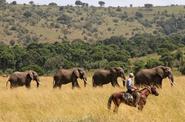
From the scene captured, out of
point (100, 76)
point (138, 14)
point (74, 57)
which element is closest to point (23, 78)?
Answer: point (100, 76)

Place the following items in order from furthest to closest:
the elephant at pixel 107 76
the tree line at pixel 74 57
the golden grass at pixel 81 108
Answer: the tree line at pixel 74 57 < the elephant at pixel 107 76 < the golden grass at pixel 81 108

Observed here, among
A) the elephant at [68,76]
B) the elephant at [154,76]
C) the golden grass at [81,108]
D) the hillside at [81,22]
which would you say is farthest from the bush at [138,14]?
the golden grass at [81,108]

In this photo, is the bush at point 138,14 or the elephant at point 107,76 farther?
the bush at point 138,14

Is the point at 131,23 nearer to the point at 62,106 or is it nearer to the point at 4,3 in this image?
the point at 4,3

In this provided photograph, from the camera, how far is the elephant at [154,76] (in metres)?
28.5

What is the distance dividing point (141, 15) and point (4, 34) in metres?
56.5

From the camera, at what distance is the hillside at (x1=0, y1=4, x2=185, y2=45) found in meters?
133

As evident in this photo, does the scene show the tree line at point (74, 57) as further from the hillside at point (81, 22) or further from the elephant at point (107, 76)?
the hillside at point (81, 22)

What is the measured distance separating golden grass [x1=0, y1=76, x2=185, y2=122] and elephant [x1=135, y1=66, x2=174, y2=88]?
8.40 metres

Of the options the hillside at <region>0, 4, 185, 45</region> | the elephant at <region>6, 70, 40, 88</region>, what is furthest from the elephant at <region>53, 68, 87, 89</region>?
the hillside at <region>0, 4, 185, 45</region>

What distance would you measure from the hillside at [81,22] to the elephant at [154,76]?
311 feet

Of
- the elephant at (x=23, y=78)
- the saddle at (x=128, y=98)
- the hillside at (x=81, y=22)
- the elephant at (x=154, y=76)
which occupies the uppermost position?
the saddle at (x=128, y=98)

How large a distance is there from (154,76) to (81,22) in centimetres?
12544

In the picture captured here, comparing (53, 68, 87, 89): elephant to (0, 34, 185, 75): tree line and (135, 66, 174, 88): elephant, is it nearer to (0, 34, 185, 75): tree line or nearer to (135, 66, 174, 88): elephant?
(135, 66, 174, 88): elephant
